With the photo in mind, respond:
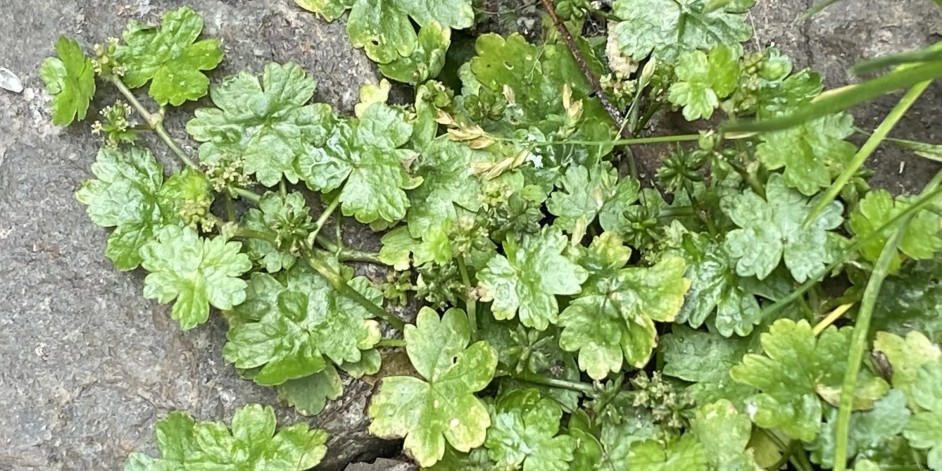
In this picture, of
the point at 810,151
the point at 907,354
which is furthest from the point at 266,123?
the point at 907,354

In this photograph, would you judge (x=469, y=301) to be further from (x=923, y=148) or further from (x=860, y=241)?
(x=923, y=148)

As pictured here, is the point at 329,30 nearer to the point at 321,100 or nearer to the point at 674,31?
the point at 321,100

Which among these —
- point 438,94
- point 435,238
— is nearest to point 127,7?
A: point 438,94

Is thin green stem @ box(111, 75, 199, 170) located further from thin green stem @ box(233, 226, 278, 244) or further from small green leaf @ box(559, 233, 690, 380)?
small green leaf @ box(559, 233, 690, 380)

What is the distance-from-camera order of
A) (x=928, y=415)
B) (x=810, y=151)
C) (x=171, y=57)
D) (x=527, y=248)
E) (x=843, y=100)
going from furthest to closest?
(x=171, y=57) → (x=527, y=248) → (x=810, y=151) → (x=928, y=415) → (x=843, y=100)

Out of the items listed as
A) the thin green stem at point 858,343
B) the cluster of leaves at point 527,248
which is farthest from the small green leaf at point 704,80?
the thin green stem at point 858,343

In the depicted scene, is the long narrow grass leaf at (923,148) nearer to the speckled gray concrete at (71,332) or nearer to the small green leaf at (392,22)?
the small green leaf at (392,22)

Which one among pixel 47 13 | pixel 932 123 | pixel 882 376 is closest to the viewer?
pixel 882 376
